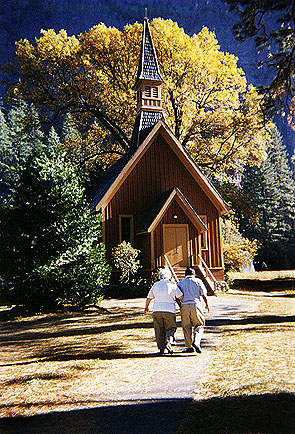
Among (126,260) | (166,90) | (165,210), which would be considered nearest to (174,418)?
(126,260)

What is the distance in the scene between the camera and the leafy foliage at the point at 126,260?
17859 millimetres

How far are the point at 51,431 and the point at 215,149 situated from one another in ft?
75.9

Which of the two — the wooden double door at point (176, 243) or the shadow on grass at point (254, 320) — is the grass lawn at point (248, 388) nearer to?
the shadow on grass at point (254, 320)

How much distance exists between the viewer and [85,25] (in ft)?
17.5

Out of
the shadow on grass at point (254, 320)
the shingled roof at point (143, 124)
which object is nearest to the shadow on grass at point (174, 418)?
the shadow on grass at point (254, 320)

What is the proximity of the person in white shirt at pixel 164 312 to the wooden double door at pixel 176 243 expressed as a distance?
36.3 ft

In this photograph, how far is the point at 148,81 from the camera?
2311 centimetres

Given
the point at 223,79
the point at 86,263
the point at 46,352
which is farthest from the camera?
the point at 223,79

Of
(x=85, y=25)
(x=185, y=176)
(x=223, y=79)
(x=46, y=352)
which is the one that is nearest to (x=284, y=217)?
(x=223, y=79)

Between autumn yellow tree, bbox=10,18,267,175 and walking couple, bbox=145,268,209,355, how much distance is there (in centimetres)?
1815

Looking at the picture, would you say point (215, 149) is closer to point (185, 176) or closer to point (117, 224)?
point (185, 176)

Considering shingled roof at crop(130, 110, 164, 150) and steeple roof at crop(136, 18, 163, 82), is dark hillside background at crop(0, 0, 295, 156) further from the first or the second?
steeple roof at crop(136, 18, 163, 82)

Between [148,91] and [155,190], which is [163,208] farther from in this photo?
[148,91]

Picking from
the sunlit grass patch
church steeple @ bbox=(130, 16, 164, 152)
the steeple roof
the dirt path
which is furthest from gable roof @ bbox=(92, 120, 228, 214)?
the sunlit grass patch
